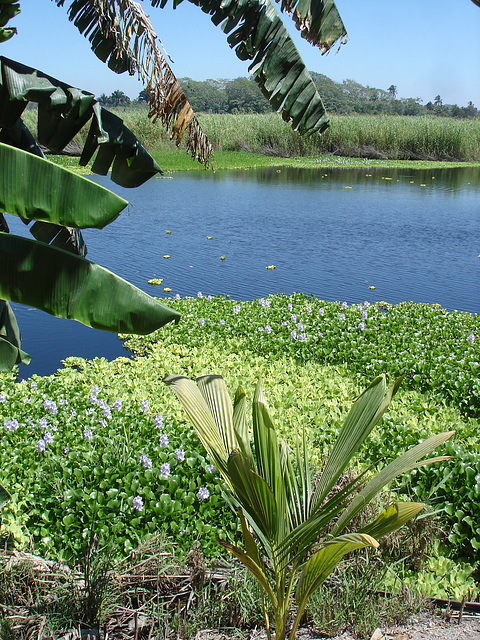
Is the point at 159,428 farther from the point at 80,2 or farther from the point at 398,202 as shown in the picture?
the point at 398,202

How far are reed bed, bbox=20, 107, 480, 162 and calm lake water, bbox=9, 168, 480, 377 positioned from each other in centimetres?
997

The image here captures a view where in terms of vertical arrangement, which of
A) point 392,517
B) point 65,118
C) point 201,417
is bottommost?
point 392,517

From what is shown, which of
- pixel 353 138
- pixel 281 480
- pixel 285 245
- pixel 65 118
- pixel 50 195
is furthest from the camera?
pixel 353 138

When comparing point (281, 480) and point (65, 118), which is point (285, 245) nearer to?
point (65, 118)

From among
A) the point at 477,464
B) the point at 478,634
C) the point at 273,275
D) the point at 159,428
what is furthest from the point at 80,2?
the point at 273,275

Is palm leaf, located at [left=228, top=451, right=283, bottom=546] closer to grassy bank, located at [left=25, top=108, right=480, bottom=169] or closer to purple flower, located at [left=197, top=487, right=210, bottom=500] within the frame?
purple flower, located at [left=197, top=487, right=210, bottom=500]

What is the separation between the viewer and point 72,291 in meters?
2.28

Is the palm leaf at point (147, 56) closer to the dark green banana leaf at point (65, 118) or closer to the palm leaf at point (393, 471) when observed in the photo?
the dark green banana leaf at point (65, 118)

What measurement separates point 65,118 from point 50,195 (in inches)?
33.4

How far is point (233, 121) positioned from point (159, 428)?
3303 cm

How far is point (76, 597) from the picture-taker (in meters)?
2.55

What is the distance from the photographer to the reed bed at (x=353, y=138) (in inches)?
1260

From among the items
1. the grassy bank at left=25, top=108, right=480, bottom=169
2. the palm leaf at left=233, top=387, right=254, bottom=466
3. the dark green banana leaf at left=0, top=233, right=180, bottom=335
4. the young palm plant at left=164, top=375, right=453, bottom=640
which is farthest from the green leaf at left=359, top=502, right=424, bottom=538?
the grassy bank at left=25, top=108, right=480, bottom=169

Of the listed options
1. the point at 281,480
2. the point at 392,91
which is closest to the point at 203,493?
the point at 281,480
